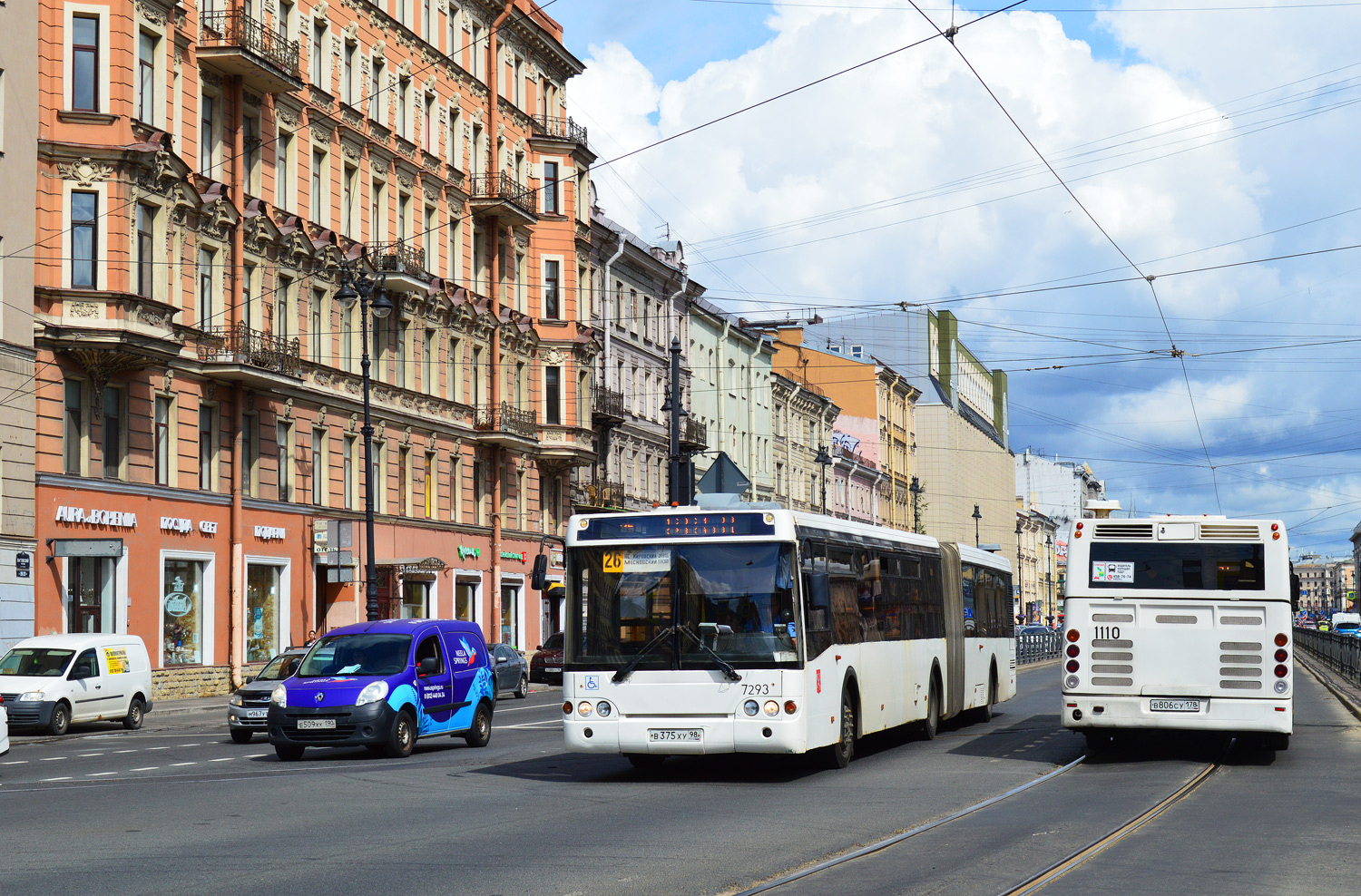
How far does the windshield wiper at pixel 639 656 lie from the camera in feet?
54.9

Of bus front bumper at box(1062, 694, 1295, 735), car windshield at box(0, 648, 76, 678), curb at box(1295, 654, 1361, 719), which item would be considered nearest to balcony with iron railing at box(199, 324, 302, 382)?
car windshield at box(0, 648, 76, 678)

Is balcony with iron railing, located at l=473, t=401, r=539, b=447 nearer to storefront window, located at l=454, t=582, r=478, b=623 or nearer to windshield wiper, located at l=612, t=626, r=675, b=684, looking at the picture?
storefront window, located at l=454, t=582, r=478, b=623

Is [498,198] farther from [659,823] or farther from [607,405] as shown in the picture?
[659,823]

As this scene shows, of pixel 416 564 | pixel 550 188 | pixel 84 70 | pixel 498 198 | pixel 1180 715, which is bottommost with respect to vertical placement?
pixel 1180 715

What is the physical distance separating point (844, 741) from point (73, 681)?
50.2 feet

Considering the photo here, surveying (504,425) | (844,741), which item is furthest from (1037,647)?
(844,741)

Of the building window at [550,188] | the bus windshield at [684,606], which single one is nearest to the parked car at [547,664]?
the building window at [550,188]

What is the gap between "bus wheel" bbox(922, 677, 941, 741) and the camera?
23141 mm

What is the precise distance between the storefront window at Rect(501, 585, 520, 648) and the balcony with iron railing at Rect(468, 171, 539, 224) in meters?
11.8

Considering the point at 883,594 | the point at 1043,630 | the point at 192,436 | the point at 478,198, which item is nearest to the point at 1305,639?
the point at 1043,630

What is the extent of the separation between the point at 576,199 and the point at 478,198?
6.61 metres

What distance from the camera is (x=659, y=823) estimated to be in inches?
526

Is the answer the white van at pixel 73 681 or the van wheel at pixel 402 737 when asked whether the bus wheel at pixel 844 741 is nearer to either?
the van wheel at pixel 402 737

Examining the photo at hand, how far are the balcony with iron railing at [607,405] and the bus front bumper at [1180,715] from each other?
3969cm
